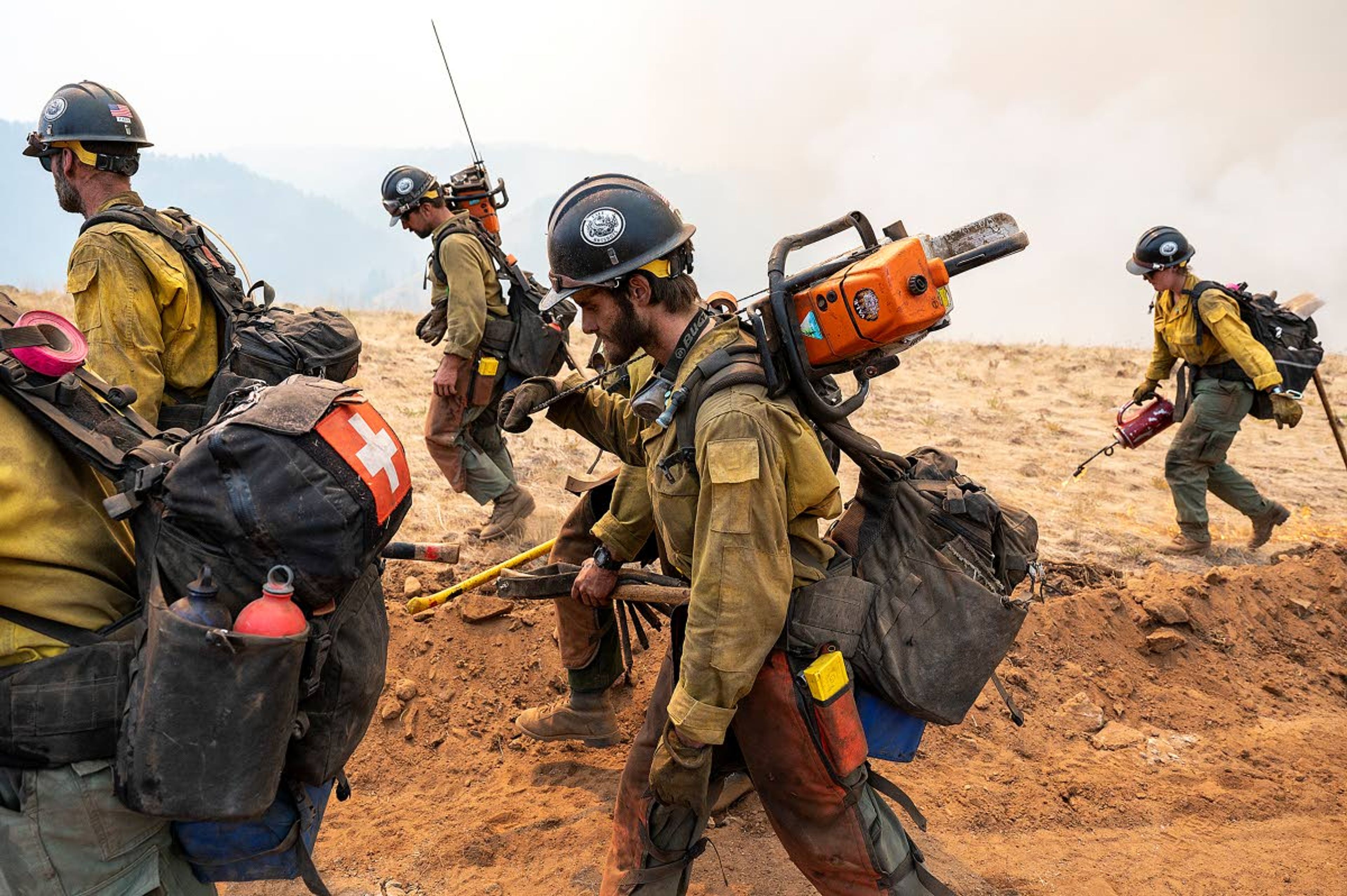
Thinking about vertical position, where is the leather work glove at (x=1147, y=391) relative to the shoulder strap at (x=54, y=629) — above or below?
below

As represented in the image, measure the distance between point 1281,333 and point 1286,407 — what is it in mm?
597

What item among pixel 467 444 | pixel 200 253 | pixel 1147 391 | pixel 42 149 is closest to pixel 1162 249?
pixel 1147 391

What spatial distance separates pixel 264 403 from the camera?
2121 mm

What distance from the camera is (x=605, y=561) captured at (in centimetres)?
375

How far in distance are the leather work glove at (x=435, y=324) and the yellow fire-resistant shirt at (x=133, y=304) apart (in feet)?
8.38

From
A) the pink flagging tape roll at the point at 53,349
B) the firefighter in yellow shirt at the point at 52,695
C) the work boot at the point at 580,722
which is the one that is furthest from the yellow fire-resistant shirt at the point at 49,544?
the work boot at the point at 580,722

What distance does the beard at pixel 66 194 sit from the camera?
434 cm

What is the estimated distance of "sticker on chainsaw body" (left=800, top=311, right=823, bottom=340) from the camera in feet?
9.18

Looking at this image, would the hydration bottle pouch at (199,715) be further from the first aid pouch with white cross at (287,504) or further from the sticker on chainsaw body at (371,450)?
the sticker on chainsaw body at (371,450)

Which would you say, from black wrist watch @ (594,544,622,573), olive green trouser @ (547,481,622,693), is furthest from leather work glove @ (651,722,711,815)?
olive green trouser @ (547,481,622,693)

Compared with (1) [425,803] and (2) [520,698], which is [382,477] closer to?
(1) [425,803]

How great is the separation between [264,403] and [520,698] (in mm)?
3446

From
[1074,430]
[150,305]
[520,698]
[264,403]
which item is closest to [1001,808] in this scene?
[520,698]

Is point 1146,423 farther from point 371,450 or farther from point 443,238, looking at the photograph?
point 371,450
